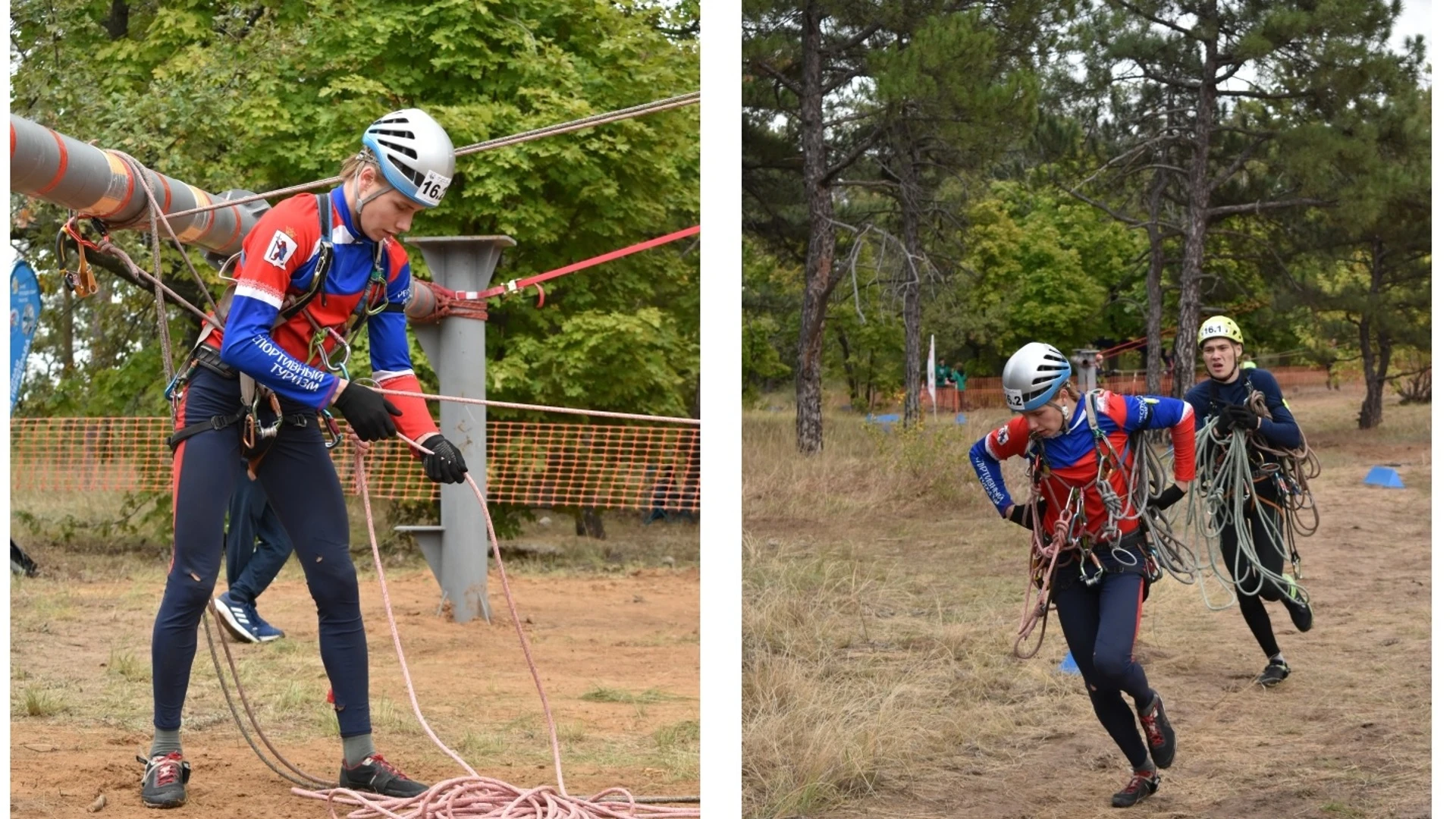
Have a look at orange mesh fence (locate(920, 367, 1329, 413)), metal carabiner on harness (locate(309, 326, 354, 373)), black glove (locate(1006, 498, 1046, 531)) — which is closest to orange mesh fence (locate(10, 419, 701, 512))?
orange mesh fence (locate(920, 367, 1329, 413))

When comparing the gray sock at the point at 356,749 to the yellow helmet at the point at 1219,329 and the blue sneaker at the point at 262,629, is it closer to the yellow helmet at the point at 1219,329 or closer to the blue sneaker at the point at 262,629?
the blue sneaker at the point at 262,629

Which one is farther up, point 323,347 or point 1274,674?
point 323,347

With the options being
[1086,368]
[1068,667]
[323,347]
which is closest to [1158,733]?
[1086,368]

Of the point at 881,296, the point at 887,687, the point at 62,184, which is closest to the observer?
the point at 62,184

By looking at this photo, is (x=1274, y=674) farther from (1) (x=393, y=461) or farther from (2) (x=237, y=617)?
(1) (x=393, y=461)

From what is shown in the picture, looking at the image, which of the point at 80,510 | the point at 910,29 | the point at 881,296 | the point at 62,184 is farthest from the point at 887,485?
the point at 80,510

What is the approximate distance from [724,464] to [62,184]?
160 cm

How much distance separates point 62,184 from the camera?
2.81 meters

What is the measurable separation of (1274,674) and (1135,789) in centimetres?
171

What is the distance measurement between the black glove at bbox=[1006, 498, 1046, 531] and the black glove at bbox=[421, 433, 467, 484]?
148 cm

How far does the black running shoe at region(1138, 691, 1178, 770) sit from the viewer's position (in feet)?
12.3

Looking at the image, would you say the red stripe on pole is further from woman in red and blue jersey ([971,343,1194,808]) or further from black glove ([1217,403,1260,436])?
black glove ([1217,403,1260,436])

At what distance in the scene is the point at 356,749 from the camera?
323 centimetres

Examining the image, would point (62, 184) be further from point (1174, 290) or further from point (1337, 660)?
point (1337, 660)
